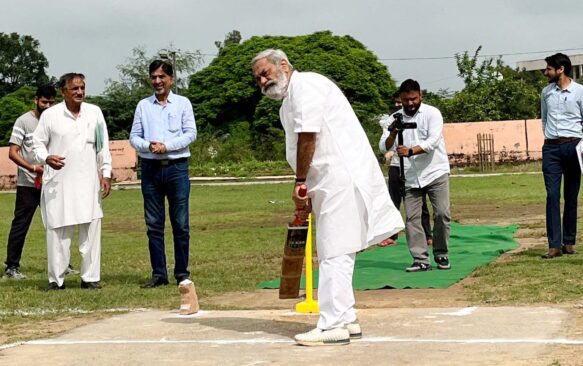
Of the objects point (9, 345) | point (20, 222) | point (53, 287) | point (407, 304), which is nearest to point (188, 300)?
point (9, 345)

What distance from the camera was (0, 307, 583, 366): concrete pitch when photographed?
20.8 ft

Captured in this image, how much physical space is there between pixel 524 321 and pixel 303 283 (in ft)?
12.2

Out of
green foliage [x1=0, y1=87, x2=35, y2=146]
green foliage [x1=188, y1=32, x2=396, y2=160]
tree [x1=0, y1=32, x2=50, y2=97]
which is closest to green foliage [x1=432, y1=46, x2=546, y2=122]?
green foliage [x1=188, y1=32, x2=396, y2=160]

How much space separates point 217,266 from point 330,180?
6092 mm

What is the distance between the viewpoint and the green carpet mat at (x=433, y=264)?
34.8 feet

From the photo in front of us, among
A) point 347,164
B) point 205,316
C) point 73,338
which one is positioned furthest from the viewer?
point 205,316

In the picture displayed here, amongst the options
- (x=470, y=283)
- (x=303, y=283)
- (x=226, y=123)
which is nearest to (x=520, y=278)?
(x=470, y=283)

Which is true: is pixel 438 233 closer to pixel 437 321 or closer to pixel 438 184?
pixel 438 184

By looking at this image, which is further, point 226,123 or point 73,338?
point 226,123

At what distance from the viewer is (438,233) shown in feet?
37.7

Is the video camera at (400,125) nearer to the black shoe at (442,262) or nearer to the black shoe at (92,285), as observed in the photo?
the black shoe at (442,262)

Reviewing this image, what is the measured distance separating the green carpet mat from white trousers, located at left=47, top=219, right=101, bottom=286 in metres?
1.68

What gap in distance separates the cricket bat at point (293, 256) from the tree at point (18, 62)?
85044mm

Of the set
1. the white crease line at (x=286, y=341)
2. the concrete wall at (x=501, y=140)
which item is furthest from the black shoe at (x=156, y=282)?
the concrete wall at (x=501, y=140)
